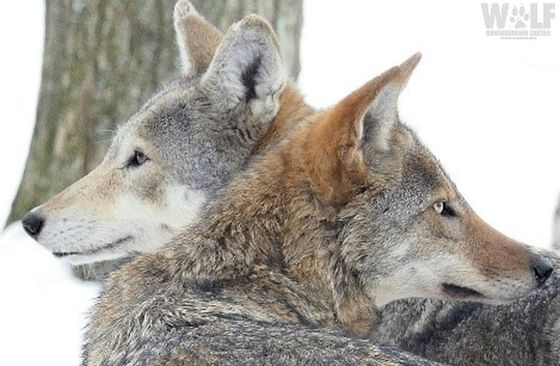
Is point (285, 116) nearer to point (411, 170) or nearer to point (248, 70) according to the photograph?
point (248, 70)

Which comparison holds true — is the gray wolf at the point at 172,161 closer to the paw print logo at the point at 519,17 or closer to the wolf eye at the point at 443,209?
the wolf eye at the point at 443,209

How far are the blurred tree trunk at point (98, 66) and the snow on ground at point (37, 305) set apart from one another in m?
0.49

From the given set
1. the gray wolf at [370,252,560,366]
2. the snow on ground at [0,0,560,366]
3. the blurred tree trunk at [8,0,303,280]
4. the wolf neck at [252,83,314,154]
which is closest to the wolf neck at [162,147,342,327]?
the gray wolf at [370,252,560,366]

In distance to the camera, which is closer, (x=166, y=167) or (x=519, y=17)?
(x=166, y=167)

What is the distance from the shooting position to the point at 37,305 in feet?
29.2

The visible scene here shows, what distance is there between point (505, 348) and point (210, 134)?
195 centimetres

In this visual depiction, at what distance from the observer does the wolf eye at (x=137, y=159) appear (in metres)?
6.21

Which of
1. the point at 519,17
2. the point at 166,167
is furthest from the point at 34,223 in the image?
the point at 519,17

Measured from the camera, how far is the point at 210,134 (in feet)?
20.5

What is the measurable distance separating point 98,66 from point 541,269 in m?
5.12

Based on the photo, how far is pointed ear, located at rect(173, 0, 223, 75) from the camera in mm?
6699

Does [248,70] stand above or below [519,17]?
above

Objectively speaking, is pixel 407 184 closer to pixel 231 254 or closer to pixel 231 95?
pixel 231 254

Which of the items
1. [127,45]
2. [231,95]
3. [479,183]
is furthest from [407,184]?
[479,183]
